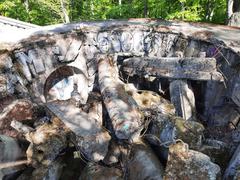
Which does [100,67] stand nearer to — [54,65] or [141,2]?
[54,65]

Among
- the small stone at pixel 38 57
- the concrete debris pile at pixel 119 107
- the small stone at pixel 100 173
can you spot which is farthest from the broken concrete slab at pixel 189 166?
the small stone at pixel 38 57

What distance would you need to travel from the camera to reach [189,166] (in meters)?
4.86

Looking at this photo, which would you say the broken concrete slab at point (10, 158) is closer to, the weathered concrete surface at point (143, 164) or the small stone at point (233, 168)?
the weathered concrete surface at point (143, 164)

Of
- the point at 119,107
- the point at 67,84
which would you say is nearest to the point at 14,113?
the point at 119,107

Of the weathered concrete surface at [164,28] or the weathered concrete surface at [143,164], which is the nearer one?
the weathered concrete surface at [143,164]

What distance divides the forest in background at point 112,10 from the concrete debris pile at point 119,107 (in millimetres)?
7026

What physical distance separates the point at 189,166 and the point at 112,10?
55.1ft

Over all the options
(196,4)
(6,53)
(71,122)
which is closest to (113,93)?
(71,122)

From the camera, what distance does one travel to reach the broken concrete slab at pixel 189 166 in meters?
4.78

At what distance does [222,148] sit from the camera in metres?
6.10

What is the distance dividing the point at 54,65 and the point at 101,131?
546 centimetres

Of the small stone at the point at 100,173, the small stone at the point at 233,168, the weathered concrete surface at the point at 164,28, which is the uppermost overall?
the weathered concrete surface at the point at 164,28

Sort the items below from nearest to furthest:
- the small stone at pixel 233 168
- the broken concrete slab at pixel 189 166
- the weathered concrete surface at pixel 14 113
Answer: the broken concrete slab at pixel 189 166 < the small stone at pixel 233 168 < the weathered concrete surface at pixel 14 113

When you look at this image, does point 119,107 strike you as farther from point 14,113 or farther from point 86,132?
point 14,113
